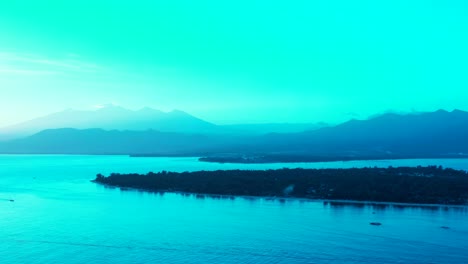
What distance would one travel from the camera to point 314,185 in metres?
18.7

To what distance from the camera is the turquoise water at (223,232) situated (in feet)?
29.6

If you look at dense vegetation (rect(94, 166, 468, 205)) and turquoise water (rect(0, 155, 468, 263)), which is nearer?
turquoise water (rect(0, 155, 468, 263))

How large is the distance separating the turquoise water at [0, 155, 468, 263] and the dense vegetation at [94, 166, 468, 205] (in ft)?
4.42

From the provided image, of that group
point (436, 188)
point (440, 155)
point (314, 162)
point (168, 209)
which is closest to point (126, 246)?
point (168, 209)

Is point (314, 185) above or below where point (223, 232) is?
above

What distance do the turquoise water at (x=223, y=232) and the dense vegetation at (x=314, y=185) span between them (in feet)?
4.42

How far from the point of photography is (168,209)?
48.1 ft

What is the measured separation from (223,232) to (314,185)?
813 centimetres

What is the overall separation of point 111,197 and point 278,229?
26.0ft

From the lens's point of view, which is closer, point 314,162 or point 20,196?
point 20,196

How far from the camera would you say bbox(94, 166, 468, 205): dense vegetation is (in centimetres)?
1662

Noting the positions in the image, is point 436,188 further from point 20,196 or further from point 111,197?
point 20,196

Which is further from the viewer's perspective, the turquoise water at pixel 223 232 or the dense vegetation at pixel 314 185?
the dense vegetation at pixel 314 185

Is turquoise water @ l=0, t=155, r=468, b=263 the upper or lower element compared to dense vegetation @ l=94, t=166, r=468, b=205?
lower
